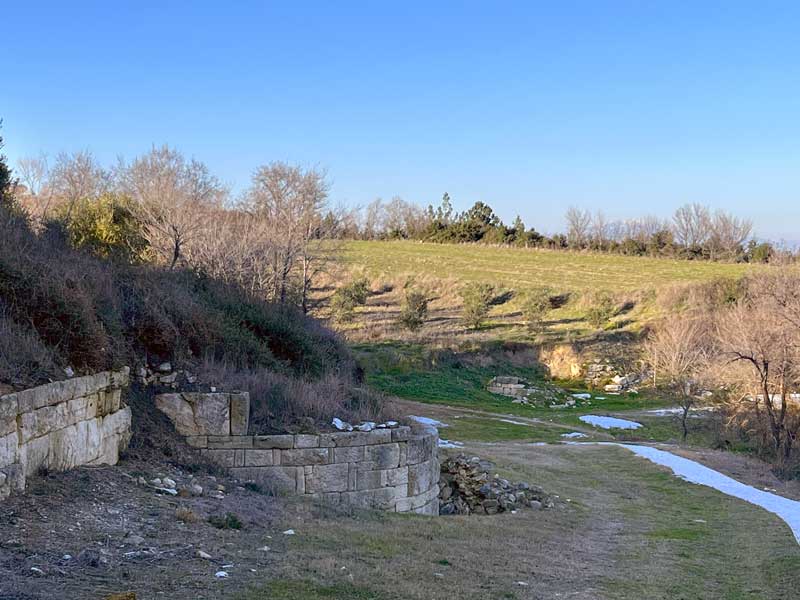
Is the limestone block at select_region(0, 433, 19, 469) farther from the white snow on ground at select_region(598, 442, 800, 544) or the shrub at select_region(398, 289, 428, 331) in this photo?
the shrub at select_region(398, 289, 428, 331)

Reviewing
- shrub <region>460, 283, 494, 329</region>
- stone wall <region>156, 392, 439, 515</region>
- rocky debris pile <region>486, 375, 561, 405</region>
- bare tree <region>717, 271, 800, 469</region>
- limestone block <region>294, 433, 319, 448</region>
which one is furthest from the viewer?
shrub <region>460, 283, 494, 329</region>

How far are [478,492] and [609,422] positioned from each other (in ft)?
54.8

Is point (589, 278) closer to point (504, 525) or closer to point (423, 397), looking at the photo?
point (423, 397)

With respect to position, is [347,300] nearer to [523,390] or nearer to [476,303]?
[476,303]

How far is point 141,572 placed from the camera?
5.75m

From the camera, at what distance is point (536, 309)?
1868 inches

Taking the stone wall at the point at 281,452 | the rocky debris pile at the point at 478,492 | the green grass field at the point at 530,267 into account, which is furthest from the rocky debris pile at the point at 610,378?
the stone wall at the point at 281,452

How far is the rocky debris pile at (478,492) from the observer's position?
43.1ft

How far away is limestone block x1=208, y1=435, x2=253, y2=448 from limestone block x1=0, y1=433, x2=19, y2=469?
3.32 metres

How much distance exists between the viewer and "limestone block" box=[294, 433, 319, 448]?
414 inches

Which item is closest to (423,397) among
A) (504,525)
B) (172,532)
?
(504,525)

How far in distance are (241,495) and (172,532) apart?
222cm

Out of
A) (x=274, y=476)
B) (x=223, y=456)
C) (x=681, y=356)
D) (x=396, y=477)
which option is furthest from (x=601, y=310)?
(x=223, y=456)

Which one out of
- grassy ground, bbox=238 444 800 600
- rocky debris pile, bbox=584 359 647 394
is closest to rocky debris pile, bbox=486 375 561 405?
rocky debris pile, bbox=584 359 647 394
